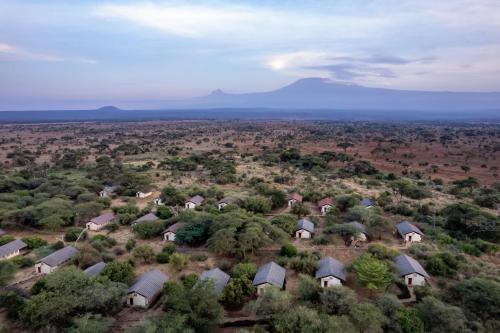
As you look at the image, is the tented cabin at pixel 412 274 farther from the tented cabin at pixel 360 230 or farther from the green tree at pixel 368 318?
the green tree at pixel 368 318

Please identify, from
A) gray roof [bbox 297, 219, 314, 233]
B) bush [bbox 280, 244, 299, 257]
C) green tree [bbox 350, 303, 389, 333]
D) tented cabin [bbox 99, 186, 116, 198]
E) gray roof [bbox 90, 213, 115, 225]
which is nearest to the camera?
green tree [bbox 350, 303, 389, 333]

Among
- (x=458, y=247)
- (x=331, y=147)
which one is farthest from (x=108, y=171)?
(x=331, y=147)

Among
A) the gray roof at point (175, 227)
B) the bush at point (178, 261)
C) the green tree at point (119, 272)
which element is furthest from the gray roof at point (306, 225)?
the green tree at point (119, 272)

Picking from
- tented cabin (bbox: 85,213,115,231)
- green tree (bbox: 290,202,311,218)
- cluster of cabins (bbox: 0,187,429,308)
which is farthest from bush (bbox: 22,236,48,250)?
green tree (bbox: 290,202,311,218)

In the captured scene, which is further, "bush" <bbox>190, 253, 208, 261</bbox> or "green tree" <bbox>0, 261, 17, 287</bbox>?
"bush" <bbox>190, 253, 208, 261</bbox>

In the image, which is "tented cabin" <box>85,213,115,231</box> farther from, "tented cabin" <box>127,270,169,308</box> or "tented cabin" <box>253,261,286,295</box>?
"tented cabin" <box>253,261,286,295</box>

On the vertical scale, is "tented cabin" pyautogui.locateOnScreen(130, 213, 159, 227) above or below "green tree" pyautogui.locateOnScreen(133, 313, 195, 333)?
below

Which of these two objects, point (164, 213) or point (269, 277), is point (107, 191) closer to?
point (164, 213)
